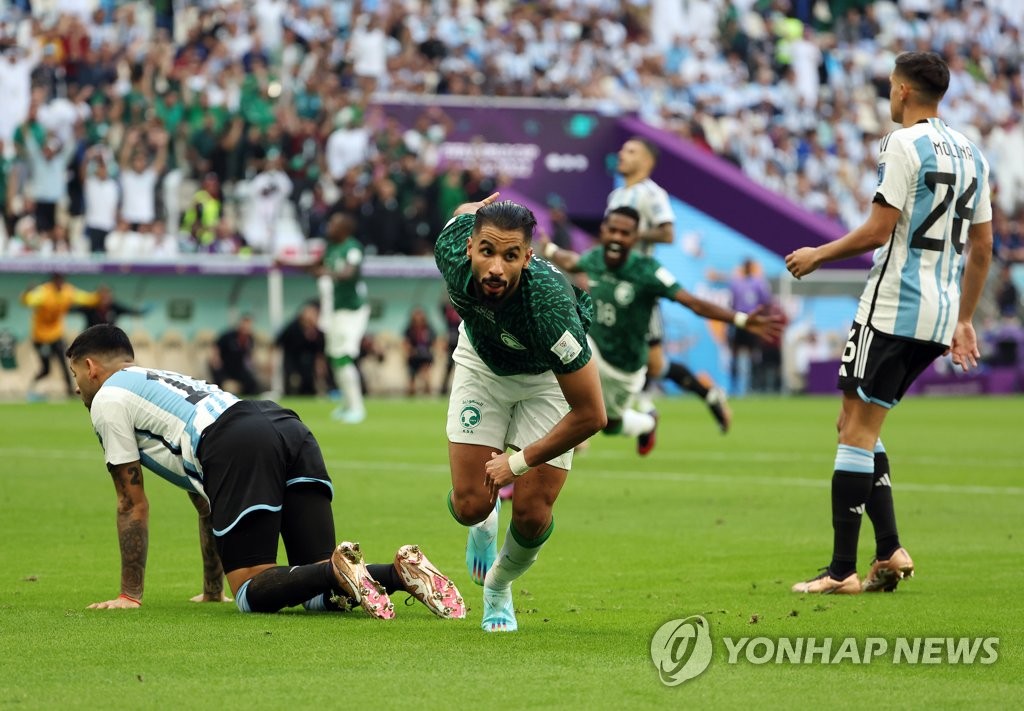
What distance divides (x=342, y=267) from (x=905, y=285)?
1504cm

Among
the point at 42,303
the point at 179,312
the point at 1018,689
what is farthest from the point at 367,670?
the point at 179,312

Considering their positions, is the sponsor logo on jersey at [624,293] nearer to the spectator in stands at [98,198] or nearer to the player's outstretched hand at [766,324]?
the player's outstretched hand at [766,324]

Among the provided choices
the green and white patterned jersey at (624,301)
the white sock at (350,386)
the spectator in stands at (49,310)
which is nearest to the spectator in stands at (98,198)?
the spectator in stands at (49,310)

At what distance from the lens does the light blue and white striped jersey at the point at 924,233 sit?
822 cm

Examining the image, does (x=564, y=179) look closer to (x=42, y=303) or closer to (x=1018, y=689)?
(x=42, y=303)

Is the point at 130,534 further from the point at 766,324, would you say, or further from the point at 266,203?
the point at 266,203

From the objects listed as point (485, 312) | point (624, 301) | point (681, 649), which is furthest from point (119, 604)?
point (624, 301)

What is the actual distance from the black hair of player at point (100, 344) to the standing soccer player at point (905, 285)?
3.48 metres

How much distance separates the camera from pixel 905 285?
327 inches

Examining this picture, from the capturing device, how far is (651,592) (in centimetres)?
824

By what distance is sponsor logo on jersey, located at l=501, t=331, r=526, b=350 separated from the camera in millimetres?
6598

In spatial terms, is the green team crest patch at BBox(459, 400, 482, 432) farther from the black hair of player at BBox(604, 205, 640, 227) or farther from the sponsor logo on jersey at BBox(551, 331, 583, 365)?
the black hair of player at BBox(604, 205, 640, 227)

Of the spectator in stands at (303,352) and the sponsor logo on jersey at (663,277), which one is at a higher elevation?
the sponsor logo on jersey at (663,277)

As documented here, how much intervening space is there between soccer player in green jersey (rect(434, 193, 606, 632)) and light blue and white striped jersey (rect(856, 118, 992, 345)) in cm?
201
